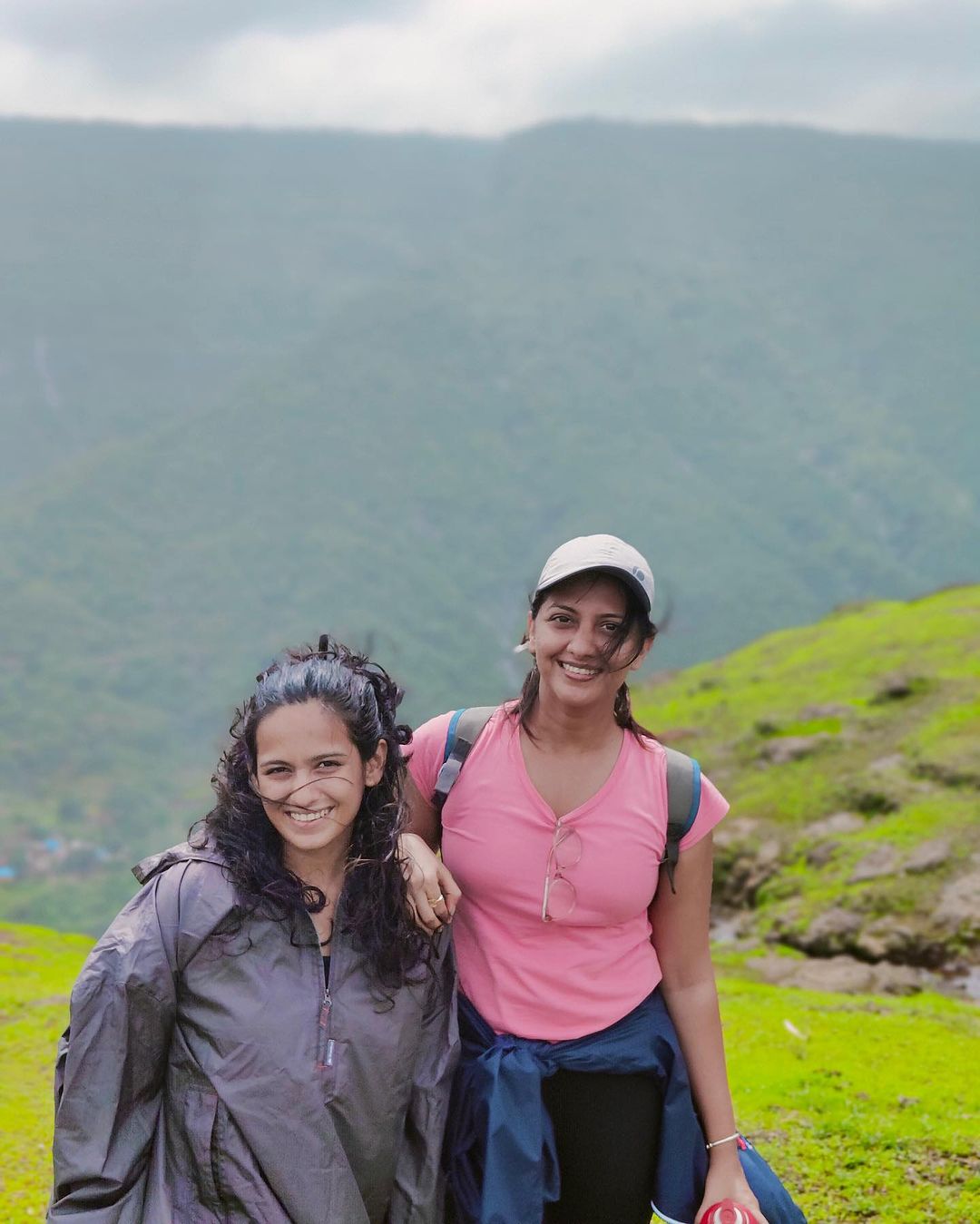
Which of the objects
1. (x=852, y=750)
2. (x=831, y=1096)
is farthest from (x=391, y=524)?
(x=831, y=1096)

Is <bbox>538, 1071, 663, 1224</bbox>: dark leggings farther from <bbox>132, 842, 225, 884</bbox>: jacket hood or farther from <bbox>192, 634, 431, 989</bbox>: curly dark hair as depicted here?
<bbox>132, 842, 225, 884</bbox>: jacket hood

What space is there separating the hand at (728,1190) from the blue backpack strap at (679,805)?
0.93 metres

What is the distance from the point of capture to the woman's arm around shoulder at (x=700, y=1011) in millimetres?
4102

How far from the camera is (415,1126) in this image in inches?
149

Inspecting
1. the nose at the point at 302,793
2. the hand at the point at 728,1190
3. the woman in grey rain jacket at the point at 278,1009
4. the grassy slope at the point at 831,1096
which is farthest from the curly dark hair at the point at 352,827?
the grassy slope at the point at 831,1096

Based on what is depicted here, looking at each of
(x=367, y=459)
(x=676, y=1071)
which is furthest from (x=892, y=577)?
(x=676, y=1071)

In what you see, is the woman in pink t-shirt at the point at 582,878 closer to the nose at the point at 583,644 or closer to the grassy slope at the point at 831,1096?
the nose at the point at 583,644

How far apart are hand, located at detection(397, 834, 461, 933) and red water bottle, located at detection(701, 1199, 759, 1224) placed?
1.26 metres

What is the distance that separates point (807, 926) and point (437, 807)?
11732mm

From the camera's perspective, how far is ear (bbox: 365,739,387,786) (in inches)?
152

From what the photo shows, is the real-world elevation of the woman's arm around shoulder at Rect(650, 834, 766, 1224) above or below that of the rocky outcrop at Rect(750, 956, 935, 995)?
above

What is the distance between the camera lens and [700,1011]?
416 centimetres

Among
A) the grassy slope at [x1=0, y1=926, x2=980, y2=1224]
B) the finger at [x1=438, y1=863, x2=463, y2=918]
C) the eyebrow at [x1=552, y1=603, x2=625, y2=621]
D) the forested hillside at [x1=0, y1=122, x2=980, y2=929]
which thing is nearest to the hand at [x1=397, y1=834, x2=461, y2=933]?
the finger at [x1=438, y1=863, x2=463, y2=918]

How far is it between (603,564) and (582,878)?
3.11ft
